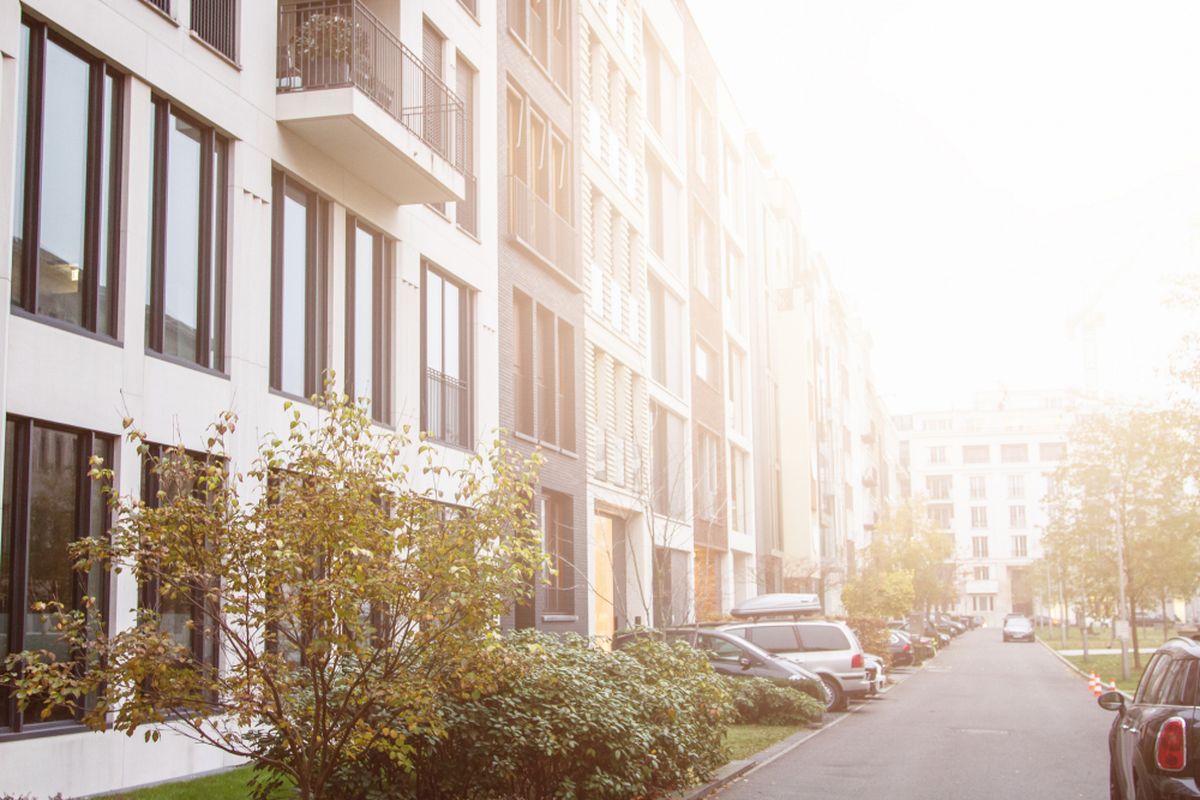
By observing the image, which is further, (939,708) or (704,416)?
(704,416)

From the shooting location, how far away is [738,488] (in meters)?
46.1

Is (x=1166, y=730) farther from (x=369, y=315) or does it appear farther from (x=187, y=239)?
(x=369, y=315)

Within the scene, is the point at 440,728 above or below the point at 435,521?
below

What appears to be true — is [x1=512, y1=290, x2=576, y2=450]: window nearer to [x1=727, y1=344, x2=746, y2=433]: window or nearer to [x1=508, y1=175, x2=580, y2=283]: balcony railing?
[x1=508, y1=175, x2=580, y2=283]: balcony railing

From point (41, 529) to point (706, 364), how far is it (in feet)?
102

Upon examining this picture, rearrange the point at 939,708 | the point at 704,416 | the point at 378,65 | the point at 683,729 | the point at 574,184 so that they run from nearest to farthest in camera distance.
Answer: the point at 683,729, the point at 378,65, the point at 939,708, the point at 574,184, the point at 704,416

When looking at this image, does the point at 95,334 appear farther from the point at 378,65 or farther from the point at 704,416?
the point at 704,416

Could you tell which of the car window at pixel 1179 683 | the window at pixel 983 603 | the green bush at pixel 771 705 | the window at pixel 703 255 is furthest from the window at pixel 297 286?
the window at pixel 983 603


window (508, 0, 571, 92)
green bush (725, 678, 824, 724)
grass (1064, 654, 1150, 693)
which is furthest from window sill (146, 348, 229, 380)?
grass (1064, 654, 1150, 693)

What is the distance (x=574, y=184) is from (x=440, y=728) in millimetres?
20812

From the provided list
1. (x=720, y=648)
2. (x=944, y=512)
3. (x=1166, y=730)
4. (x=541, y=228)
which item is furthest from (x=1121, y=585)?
(x=944, y=512)

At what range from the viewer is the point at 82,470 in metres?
13.0

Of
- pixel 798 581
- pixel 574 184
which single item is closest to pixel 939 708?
pixel 574 184

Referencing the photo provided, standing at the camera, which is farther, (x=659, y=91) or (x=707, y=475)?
(x=707, y=475)
